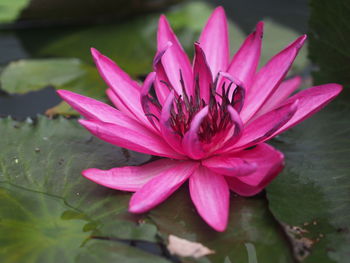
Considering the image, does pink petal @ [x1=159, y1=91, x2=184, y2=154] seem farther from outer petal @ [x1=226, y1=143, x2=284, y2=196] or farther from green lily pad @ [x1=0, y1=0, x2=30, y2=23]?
green lily pad @ [x1=0, y1=0, x2=30, y2=23]

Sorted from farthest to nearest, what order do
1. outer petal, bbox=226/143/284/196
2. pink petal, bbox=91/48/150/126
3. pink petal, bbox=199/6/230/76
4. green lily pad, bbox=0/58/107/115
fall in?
green lily pad, bbox=0/58/107/115 < pink petal, bbox=199/6/230/76 < pink petal, bbox=91/48/150/126 < outer petal, bbox=226/143/284/196

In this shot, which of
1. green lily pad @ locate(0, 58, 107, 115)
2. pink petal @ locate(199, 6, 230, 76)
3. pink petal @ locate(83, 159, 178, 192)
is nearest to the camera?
pink petal @ locate(83, 159, 178, 192)

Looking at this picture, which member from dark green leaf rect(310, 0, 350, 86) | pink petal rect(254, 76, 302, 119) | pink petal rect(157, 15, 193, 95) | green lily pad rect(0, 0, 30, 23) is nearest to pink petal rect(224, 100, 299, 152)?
pink petal rect(254, 76, 302, 119)

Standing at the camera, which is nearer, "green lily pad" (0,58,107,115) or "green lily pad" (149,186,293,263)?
"green lily pad" (149,186,293,263)

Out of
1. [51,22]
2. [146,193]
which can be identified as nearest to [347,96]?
[146,193]

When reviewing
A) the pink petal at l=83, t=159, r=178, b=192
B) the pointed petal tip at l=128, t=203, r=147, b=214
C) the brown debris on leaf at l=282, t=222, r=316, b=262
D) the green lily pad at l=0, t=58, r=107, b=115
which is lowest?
the green lily pad at l=0, t=58, r=107, b=115

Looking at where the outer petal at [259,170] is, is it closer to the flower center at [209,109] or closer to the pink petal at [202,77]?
the flower center at [209,109]
